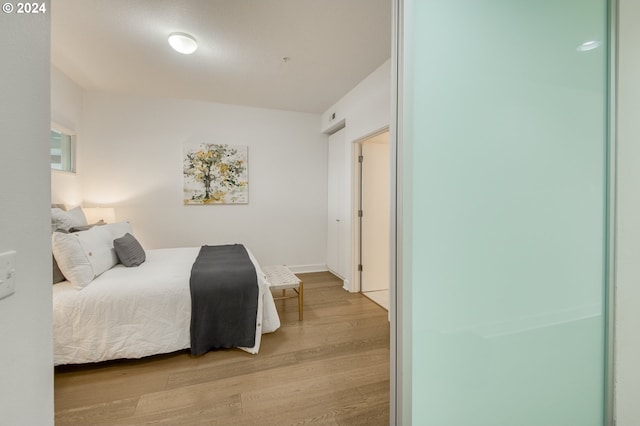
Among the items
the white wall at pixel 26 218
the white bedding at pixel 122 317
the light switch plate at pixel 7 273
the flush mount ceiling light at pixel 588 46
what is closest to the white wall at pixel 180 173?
the white bedding at pixel 122 317

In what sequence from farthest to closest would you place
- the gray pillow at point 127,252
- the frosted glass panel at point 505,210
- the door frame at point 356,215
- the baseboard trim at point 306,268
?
the baseboard trim at point 306,268
the door frame at point 356,215
the gray pillow at point 127,252
the frosted glass panel at point 505,210

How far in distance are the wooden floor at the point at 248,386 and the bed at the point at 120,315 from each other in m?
0.14

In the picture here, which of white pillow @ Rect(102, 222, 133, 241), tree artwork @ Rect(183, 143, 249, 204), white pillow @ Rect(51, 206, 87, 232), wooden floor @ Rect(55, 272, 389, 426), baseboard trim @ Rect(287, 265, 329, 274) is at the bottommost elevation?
wooden floor @ Rect(55, 272, 389, 426)

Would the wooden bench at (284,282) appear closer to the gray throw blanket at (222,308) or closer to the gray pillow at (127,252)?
the gray throw blanket at (222,308)

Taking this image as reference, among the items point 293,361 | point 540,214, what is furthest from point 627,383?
point 293,361

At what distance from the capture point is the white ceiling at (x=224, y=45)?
77.5 inches

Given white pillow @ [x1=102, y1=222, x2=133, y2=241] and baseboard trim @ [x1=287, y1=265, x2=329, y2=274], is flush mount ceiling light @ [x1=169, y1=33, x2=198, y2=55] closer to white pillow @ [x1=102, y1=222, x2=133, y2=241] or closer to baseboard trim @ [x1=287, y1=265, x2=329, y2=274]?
white pillow @ [x1=102, y1=222, x2=133, y2=241]

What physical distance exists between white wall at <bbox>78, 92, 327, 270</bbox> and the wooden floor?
209cm

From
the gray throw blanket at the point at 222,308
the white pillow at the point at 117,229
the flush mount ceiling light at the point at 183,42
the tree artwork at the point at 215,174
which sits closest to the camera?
the gray throw blanket at the point at 222,308

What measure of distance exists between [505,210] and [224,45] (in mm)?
2667

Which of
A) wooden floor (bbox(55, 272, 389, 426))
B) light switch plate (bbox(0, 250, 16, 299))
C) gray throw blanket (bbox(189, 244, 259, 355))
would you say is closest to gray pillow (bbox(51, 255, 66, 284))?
wooden floor (bbox(55, 272, 389, 426))

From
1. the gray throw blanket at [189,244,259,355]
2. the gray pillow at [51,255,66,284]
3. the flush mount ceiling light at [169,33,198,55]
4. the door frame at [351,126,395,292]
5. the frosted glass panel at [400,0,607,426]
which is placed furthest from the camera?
the door frame at [351,126,395,292]

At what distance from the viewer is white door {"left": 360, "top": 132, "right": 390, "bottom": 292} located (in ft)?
11.7

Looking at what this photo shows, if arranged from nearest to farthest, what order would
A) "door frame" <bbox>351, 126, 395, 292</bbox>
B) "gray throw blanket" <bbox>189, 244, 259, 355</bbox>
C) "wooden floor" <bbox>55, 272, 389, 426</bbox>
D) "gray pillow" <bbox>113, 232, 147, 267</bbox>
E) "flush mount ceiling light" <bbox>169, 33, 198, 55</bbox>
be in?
"wooden floor" <bbox>55, 272, 389, 426</bbox> < "gray throw blanket" <bbox>189, 244, 259, 355</bbox> < "flush mount ceiling light" <bbox>169, 33, 198, 55</bbox> < "gray pillow" <bbox>113, 232, 147, 267</bbox> < "door frame" <bbox>351, 126, 395, 292</bbox>
